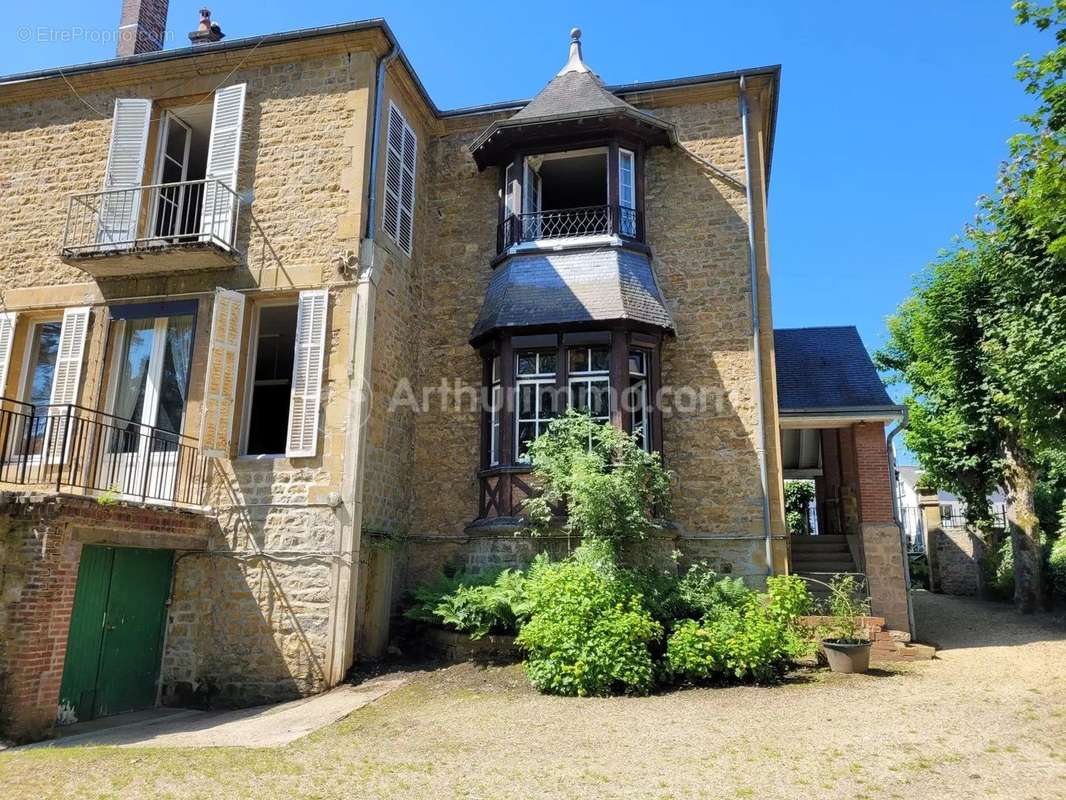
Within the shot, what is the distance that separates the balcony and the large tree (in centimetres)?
1069

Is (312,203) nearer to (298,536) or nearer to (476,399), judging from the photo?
(476,399)

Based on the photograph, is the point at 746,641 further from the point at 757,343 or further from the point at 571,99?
the point at 571,99

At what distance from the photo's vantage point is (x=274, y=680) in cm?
908

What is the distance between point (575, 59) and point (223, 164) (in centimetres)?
625

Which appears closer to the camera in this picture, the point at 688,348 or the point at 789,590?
the point at 789,590

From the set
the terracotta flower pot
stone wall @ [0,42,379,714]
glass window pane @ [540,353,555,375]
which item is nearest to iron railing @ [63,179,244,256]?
stone wall @ [0,42,379,714]

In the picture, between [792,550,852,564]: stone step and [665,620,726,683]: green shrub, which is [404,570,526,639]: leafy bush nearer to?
[665,620,726,683]: green shrub

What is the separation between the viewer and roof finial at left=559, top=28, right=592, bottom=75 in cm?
1299

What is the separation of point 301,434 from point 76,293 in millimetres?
4349

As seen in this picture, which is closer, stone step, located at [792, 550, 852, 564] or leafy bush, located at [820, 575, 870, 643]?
leafy bush, located at [820, 575, 870, 643]

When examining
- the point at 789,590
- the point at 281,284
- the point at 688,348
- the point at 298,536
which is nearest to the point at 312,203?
the point at 281,284

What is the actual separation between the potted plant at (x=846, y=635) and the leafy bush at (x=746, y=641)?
1.08ft

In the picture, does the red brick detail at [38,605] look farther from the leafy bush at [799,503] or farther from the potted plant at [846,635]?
the leafy bush at [799,503]

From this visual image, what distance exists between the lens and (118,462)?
10.2 meters
